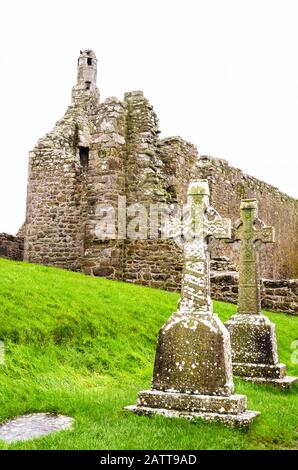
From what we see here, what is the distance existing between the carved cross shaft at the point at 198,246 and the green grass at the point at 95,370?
127cm

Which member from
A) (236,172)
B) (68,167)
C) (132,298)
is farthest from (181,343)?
(236,172)

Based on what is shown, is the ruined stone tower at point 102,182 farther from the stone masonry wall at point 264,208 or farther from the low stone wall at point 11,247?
the stone masonry wall at point 264,208

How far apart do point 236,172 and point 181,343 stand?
1935cm

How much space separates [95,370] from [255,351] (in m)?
2.39

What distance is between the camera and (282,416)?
642 cm

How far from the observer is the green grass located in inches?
207

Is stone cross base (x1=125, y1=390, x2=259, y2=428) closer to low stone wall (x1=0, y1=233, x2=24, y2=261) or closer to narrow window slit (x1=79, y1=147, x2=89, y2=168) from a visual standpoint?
narrow window slit (x1=79, y1=147, x2=89, y2=168)

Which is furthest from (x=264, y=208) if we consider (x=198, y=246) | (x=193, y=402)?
(x=193, y=402)

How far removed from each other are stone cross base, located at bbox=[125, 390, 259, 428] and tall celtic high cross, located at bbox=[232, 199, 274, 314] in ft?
10.3

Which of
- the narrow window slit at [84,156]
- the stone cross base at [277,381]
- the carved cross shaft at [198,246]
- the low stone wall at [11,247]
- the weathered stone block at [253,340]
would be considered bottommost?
the stone cross base at [277,381]

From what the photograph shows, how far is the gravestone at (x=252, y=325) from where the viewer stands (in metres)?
8.49

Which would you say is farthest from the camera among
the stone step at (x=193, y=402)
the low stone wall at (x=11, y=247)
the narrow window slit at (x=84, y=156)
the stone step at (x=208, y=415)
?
the narrow window slit at (x=84, y=156)

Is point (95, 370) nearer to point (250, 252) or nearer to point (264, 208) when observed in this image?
point (250, 252)

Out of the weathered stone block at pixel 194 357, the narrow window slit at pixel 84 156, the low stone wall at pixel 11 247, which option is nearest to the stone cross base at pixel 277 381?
the weathered stone block at pixel 194 357
